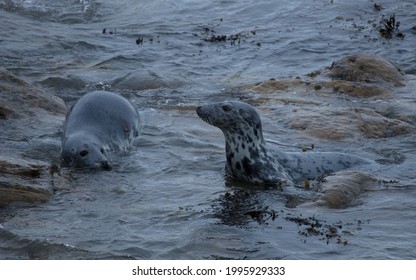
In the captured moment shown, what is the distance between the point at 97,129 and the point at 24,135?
985 mm

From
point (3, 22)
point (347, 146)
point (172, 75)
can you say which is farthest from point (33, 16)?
point (347, 146)

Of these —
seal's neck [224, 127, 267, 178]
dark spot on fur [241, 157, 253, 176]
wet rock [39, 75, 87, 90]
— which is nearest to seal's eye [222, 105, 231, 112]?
seal's neck [224, 127, 267, 178]

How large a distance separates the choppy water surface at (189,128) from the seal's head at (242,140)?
0.89 ft

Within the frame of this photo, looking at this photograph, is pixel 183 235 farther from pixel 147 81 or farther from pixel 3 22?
pixel 3 22

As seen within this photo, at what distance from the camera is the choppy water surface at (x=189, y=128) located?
25.7 feet

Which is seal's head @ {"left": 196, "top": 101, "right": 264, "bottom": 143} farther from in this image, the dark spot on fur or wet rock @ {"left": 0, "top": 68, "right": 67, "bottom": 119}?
wet rock @ {"left": 0, "top": 68, "right": 67, "bottom": 119}

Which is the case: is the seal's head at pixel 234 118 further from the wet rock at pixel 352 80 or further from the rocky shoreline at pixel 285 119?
the wet rock at pixel 352 80

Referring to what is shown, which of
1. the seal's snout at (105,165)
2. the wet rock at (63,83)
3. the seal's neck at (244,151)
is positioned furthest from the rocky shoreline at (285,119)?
the wet rock at (63,83)

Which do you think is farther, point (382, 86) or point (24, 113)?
point (382, 86)

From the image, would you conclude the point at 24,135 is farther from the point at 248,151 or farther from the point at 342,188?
the point at 342,188

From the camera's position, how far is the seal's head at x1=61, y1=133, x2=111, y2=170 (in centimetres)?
982

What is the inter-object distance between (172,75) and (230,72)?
40.1 inches

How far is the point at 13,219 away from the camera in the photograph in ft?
27.0

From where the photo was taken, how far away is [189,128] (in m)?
11.8
